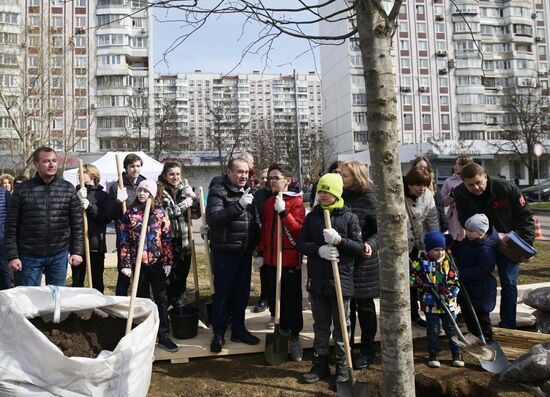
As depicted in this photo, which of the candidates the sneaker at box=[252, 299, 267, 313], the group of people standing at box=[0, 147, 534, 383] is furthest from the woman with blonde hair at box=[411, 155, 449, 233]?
the sneaker at box=[252, 299, 267, 313]

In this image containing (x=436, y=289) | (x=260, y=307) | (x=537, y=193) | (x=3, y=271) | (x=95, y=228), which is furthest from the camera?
(x=537, y=193)

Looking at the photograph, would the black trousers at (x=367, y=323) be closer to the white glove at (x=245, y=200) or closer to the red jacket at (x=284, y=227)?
the red jacket at (x=284, y=227)

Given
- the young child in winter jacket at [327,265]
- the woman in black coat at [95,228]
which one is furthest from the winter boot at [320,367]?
the woman in black coat at [95,228]

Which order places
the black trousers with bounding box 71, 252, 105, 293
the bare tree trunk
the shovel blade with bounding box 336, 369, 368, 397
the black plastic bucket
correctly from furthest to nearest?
the black trousers with bounding box 71, 252, 105, 293, the black plastic bucket, the shovel blade with bounding box 336, 369, 368, 397, the bare tree trunk

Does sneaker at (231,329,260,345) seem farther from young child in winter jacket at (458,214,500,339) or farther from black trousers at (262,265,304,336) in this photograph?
young child in winter jacket at (458,214,500,339)

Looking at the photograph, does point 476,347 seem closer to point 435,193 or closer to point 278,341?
point 435,193

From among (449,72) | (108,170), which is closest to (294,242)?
(108,170)

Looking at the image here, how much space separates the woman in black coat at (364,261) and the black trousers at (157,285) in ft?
5.59

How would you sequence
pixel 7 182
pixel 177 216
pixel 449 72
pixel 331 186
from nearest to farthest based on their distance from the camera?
pixel 331 186
pixel 177 216
pixel 7 182
pixel 449 72

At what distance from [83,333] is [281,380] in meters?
1.54

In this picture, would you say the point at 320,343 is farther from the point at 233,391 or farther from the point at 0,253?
the point at 0,253

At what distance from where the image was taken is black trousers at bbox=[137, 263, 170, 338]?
13.6 ft

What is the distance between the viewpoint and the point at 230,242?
164 inches

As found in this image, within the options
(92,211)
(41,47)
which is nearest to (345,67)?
(41,47)
